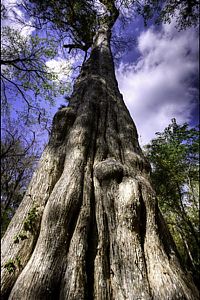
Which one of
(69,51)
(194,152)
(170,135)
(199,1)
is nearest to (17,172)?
(69,51)

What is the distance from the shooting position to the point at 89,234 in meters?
1.69

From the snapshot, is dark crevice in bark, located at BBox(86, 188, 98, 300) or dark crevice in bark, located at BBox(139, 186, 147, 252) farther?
dark crevice in bark, located at BBox(139, 186, 147, 252)

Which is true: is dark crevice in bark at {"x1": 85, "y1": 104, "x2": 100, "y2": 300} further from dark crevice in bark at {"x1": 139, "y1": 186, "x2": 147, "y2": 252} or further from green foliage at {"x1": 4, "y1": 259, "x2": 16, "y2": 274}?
green foliage at {"x1": 4, "y1": 259, "x2": 16, "y2": 274}

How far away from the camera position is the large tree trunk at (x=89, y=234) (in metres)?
1.31

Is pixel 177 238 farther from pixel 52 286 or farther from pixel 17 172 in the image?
pixel 52 286

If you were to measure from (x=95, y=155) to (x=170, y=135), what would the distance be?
7342 mm

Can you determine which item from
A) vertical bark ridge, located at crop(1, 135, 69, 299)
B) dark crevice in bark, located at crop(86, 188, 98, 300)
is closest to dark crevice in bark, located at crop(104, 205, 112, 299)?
dark crevice in bark, located at crop(86, 188, 98, 300)

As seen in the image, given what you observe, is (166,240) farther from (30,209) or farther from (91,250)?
(30,209)

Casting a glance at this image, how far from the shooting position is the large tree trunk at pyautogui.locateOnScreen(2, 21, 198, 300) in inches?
51.6

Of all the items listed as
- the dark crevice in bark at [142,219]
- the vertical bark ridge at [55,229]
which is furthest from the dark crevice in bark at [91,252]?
the dark crevice in bark at [142,219]

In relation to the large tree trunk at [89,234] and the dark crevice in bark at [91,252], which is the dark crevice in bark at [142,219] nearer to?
the large tree trunk at [89,234]

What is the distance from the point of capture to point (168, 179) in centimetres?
780

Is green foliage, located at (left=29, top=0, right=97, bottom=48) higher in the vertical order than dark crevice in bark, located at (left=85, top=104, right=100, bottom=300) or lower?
higher

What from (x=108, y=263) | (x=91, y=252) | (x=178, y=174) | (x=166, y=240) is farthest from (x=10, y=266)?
(x=178, y=174)
